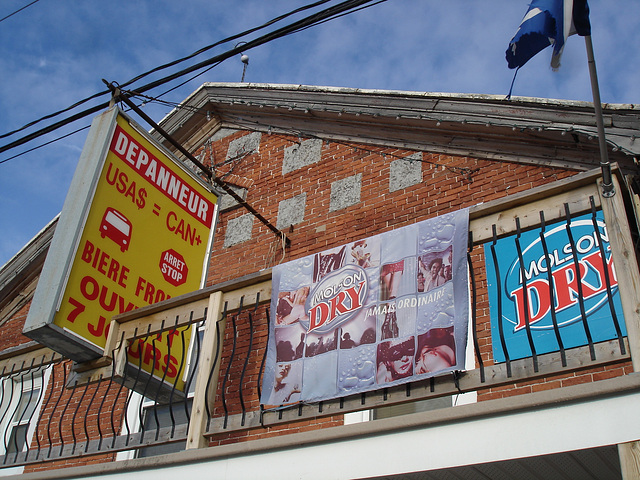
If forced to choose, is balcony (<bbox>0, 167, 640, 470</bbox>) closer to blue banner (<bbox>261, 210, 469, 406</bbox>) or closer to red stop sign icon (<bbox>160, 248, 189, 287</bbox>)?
blue banner (<bbox>261, 210, 469, 406</bbox>)

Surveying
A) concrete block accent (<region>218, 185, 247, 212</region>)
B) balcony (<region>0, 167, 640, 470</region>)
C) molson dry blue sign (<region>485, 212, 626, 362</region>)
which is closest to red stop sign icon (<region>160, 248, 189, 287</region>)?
balcony (<region>0, 167, 640, 470</region>)

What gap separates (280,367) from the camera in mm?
5016

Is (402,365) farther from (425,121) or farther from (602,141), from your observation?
(425,121)

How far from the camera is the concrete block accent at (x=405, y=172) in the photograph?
787 cm

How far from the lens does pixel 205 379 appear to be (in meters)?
5.14

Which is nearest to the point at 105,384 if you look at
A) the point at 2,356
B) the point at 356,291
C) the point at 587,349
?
the point at 2,356

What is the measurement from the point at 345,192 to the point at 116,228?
110 inches

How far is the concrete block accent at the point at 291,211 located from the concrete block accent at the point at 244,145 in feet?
4.53

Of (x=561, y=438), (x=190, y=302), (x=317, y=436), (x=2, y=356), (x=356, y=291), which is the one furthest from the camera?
(x=2, y=356)

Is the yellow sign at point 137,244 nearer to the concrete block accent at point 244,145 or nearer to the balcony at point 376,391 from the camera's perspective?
the balcony at point 376,391

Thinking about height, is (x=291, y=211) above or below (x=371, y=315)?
above

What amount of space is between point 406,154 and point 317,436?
15.1 feet

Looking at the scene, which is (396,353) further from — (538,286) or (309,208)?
(309,208)

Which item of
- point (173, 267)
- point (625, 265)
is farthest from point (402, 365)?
point (173, 267)
